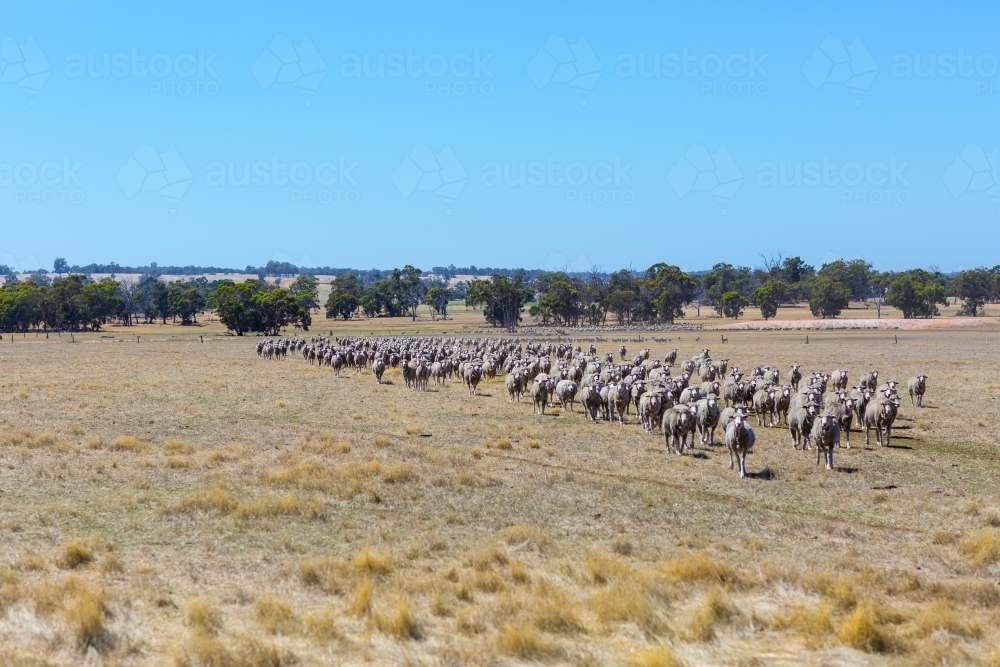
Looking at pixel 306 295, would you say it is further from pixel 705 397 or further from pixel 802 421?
pixel 802 421

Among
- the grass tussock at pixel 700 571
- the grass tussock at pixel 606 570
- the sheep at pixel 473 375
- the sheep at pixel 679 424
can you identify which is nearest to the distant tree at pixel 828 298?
the sheep at pixel 473 375

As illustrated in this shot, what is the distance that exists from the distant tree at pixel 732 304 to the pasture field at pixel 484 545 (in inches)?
4299

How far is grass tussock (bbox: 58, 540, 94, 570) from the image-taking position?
11547 mm

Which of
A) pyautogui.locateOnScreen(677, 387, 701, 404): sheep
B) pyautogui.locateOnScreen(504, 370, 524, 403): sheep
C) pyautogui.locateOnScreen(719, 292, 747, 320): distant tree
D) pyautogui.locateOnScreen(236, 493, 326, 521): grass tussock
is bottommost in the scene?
pyautogui.locateOnScreen(236, 493, 326, 521): grass tussock

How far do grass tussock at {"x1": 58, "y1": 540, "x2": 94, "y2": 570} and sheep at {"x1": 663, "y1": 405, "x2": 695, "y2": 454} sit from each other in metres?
12.5

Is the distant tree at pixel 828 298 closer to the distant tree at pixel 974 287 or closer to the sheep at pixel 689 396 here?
the distant tree at pixel 974 287

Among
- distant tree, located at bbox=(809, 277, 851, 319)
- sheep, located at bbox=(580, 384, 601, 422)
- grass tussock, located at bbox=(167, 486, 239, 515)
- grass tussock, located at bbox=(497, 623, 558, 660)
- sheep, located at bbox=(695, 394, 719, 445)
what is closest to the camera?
grass tussock, located at bbox=(497, 623, 558, 660)

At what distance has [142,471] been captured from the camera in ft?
59.3

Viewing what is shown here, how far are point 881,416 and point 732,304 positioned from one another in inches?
4541

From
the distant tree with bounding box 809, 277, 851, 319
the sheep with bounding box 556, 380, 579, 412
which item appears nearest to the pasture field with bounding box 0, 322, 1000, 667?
the sheep with bounding box 556, 380, 579, 412

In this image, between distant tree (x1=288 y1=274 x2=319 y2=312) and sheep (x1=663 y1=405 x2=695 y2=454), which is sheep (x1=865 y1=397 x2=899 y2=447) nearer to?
sheep (x1=663 y1=405 x2=695 y2=454)

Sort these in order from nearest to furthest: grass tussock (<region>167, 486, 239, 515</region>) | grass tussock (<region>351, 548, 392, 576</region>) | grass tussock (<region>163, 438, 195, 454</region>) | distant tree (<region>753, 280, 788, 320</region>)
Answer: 1. grass tussock (<region>351, 548, 392, 576</region>)
2. grass tussock (<region>167, 486, 239, 515</region>)
3. grass tussock (<region>163, 438, 195, 454</region>)
4. distant tree (<region>753, 280, 788, 320</region>)

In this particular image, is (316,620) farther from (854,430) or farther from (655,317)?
(655,317)

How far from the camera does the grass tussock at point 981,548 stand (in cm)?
1170
